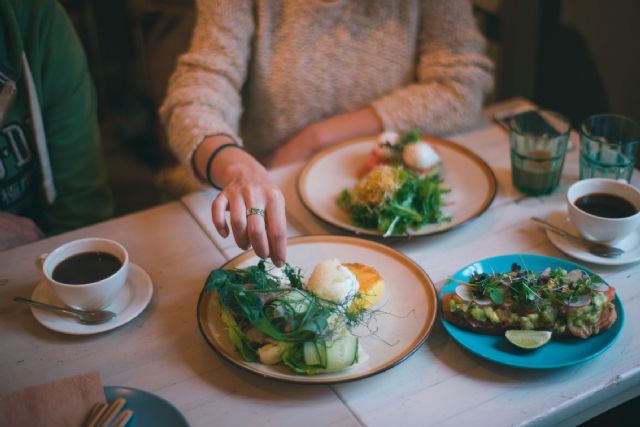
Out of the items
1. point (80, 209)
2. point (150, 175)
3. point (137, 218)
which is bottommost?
point (150, 175)

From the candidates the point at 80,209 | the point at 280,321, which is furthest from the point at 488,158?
the point at 80,209

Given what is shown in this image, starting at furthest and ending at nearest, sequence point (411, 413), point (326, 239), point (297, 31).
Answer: point (297, 31)
point (326, 239)
point (411, 413)

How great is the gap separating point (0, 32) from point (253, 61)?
2.08ft

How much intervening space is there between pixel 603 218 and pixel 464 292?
0.33 m

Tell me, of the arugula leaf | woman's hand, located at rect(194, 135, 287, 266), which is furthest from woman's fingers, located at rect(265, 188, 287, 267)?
the arugula leaf

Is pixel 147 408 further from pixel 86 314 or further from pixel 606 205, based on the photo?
pixel 606 205

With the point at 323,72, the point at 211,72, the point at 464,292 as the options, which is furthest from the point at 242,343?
the point at 323,72

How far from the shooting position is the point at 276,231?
45.3 inches

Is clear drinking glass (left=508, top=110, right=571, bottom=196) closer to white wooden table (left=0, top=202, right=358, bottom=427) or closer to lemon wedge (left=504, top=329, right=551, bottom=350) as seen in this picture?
lemon wedge (left=504, top=329, right=551, bottom=350)

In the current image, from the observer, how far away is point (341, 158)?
5.32 feet

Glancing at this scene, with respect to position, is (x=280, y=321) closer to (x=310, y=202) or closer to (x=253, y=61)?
(x=310, y=202)

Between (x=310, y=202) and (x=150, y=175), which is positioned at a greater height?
(x=310, y=202)

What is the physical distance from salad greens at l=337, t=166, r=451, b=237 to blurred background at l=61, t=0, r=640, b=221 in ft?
2.52

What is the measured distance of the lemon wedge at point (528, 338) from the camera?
103 centimetres
